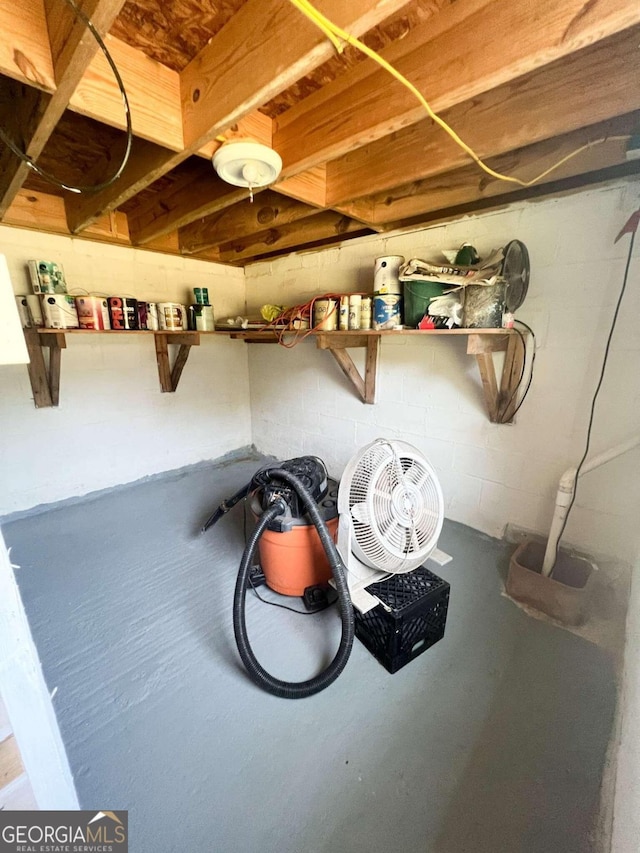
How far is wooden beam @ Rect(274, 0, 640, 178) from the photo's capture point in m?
0.67

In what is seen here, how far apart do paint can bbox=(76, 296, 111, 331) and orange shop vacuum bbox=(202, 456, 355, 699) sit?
1330 mm

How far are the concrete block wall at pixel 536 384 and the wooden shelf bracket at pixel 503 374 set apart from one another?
0.24 ft

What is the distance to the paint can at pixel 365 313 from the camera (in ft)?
5.67

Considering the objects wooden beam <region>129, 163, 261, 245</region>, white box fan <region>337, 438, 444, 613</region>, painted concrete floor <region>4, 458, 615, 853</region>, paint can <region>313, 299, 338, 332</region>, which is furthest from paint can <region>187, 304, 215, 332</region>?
white box fan <region>337, 438, 444, 613</region>

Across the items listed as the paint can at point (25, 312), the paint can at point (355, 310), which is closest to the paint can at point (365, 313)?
the paint can at point (355, 310)

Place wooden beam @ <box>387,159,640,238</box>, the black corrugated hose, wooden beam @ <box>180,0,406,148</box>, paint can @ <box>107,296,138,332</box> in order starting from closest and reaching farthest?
wooden beam @ <box>180,0,406,148</box>
the black corrugated hose
wooden beam @ <box>387,159,640,238</box>
paint can @ <box>107,296,138,332</box>

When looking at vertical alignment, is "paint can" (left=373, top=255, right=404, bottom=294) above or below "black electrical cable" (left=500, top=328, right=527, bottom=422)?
above

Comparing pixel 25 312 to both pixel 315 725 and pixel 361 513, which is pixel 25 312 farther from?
pixel 315 725

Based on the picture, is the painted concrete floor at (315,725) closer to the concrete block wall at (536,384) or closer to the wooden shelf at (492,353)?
the concrete block wall at (536,384)

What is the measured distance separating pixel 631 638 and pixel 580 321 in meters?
1.13

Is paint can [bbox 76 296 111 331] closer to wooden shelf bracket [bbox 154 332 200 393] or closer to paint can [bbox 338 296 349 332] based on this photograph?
wooden shelf bracket [bbox 154 332 200 393]

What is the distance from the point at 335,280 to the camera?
221cm

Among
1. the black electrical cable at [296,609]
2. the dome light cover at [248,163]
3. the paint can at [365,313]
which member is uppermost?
the dome light cover at [248,163]

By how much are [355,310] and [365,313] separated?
55 millimetres
